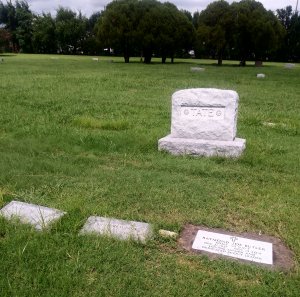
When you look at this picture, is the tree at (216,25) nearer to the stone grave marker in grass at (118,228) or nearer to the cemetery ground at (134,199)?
the cemetery ground at (134,199)

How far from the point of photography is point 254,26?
33594mm

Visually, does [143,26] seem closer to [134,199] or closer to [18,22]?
[134,199]

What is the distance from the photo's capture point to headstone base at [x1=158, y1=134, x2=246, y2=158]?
242 inches

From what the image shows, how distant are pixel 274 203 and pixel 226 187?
2.16ft

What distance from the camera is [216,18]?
34094 mm

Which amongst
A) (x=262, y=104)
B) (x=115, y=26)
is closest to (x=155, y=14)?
(x=115, y=26)

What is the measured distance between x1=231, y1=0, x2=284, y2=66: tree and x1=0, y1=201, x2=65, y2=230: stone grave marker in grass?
32.8 m

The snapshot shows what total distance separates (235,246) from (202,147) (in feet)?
9.57

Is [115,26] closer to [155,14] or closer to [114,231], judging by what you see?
[155,14]

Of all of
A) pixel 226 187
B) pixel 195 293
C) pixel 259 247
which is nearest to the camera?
pixel 195 293

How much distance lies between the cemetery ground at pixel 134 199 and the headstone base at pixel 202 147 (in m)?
0.16

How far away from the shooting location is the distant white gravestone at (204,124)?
6270mm


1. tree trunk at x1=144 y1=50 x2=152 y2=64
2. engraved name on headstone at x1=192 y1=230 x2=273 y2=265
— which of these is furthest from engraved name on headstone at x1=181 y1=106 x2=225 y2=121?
tree trunk at x1=144 y1=50 x2=152 y2=64

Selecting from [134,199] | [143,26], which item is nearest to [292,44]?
[143,26]
